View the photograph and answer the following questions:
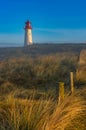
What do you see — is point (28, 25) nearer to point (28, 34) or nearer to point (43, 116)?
point (28, 34)

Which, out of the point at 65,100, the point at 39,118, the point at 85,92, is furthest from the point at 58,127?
the point at 85,92

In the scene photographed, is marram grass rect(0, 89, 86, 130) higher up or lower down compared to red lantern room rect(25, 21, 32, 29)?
lower down

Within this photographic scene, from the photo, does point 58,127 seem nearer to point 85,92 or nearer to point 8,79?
point 85,92

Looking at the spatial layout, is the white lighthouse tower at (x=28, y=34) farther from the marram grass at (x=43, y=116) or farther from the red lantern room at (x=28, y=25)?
the marram grass at (x=43, y=116)

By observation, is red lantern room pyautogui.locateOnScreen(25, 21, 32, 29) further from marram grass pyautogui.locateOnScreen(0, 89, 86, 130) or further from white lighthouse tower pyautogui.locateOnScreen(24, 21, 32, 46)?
marram grass pyautogui.locateOnScreen(0, 89, 86, 130)

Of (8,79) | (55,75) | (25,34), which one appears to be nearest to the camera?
(8,79)

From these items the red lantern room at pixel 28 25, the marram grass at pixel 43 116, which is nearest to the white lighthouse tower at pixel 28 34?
the red lantern room at pixel 28 25

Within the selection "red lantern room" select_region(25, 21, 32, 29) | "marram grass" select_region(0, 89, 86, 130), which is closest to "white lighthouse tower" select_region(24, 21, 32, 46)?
"red lantern room" select_region(25, 21, 32, 29)

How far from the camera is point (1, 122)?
7371mm

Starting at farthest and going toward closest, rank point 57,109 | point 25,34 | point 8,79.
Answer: point 25,34
point 8,79
point 57,109

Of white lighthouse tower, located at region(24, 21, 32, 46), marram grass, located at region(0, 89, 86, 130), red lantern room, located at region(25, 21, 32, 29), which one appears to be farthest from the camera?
white lighthouse tower, located at region(24, 21, 32, 46)

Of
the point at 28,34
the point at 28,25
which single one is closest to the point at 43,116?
the point at 28,25

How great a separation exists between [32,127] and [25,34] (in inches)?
1927

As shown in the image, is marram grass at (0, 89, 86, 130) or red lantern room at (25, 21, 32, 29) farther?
red lantern room at (25, 21, 32, 29)
